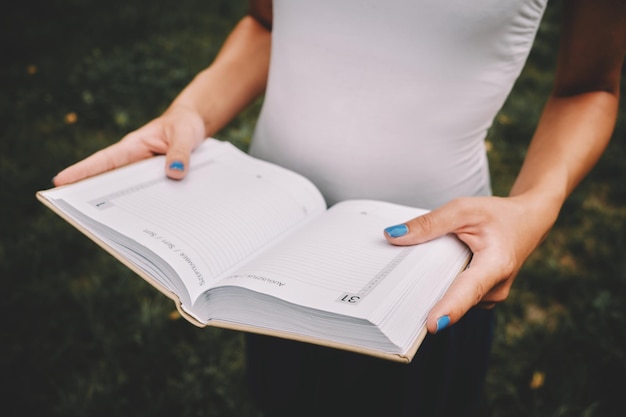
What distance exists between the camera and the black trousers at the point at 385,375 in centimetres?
117

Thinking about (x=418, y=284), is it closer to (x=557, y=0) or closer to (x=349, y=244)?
(x=349, y=244)

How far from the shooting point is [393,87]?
101 centimetres

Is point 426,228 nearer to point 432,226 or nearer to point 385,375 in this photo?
point 432,226

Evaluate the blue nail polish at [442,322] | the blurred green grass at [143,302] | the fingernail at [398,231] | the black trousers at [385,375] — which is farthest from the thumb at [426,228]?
the blurred green grass at [143,302]

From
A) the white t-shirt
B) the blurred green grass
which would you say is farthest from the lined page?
the blurred green grass

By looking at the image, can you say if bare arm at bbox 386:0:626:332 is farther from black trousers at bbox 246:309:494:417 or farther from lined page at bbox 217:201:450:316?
black trousers at bbox 246:309:494:417

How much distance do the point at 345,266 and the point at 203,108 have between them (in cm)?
64

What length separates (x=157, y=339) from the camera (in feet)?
6.72

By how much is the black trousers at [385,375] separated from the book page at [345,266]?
36 cm

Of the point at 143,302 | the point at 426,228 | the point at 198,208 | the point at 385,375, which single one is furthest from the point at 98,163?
the point at 143,302

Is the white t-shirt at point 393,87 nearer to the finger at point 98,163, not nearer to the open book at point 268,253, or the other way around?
the open book at point 268,253

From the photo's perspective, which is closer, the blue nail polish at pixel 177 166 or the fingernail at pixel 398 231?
the fingernail at pixel 398 231

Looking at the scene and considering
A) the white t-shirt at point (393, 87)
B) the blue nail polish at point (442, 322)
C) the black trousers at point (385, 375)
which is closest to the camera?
the blue nail polish at point (442, 322)

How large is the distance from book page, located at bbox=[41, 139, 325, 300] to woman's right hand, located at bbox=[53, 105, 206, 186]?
37mm
